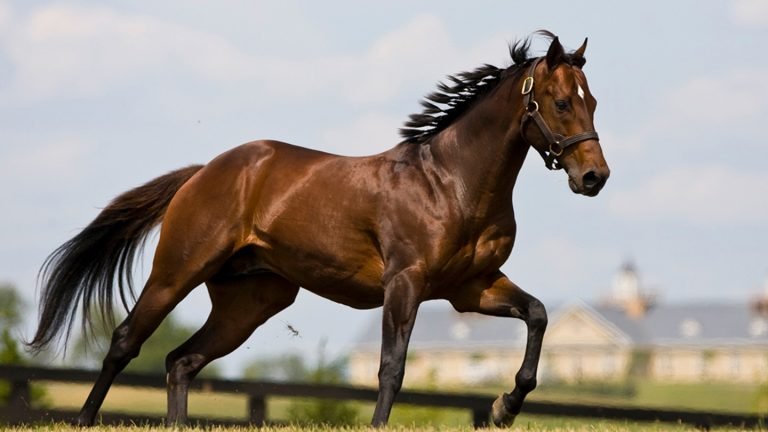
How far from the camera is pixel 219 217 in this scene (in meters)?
8.41

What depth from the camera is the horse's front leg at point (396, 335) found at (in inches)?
292

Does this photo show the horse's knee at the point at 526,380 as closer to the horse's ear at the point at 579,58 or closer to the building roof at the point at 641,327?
the horse's ear at the point at 579,58

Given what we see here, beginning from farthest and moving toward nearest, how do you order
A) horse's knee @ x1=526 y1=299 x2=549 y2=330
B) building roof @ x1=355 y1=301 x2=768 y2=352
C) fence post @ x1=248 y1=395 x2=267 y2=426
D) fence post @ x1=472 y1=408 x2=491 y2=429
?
building roof @ x1=355 y1=301 x2=768 y2=352 < fence post @ x1=472 y1=408 x2=491 y2=429 < fence post @ x1=248 y1=395 x2=267 y2=426 < horse's knee @ x1=526 y1=299 x2=549 y2=330

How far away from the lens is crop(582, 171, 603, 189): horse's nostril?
7.23 meters

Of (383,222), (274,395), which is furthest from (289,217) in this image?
(274,395)

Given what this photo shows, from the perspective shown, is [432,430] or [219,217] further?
[219,217]

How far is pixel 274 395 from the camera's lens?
11.6 metres

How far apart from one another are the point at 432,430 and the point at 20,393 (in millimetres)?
4900

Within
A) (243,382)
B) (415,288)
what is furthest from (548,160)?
(243,382)

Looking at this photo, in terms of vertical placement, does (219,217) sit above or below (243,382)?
above

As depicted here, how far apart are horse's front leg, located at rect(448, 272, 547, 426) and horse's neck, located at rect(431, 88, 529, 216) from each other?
55cm

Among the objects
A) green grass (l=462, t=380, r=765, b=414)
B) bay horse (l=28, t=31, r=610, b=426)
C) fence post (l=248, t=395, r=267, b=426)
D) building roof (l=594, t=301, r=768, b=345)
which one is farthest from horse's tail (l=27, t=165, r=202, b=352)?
building roof (l=594, t=301, r=768, b=345)

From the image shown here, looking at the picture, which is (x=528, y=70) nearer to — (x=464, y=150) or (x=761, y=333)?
(x=464, y=150)

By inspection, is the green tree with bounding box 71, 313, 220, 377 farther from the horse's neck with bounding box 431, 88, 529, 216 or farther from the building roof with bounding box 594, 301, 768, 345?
the building roof with bounding box 594, 301, 768, 345
